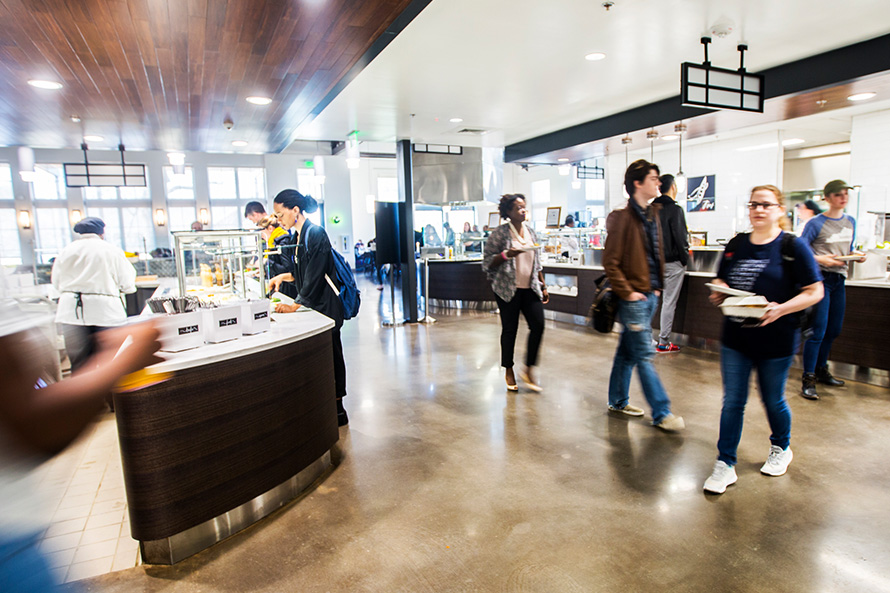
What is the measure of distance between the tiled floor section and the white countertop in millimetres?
411

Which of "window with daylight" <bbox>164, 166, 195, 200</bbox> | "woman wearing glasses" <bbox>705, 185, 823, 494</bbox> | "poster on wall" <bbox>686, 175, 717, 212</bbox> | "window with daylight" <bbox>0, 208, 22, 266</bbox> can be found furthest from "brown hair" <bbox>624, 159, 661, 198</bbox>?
"window with daylight" <bbox>0, 208, 22, 266</bbox>

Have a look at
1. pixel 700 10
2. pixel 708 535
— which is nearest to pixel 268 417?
pixel 708 535

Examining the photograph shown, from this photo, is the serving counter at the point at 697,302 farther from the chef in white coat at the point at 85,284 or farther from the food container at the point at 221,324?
the chef in white coat at the point at 85,284

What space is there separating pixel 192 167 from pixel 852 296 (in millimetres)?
18148

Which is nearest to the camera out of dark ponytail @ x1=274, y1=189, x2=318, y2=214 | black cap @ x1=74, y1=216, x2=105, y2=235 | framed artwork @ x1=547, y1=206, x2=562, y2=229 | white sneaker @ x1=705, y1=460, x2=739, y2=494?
white sneaker @ x1=705, y1=460, x2=739, y2=494

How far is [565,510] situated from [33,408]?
228 centimetres

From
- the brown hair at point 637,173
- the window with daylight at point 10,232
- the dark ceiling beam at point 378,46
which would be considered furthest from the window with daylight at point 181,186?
the brown hair at point 637,173

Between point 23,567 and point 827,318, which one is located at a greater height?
point 23,567

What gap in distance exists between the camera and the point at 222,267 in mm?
4453

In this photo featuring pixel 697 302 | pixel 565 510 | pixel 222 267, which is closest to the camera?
pixel 565 510

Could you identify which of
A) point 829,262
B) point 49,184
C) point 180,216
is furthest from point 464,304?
point 49,184

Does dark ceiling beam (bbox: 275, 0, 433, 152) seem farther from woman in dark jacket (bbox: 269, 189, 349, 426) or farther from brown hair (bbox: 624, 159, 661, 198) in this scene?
brown hair (bbox: 624, 159, 661, 198)

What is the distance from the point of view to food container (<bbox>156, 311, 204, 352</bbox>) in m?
2.22

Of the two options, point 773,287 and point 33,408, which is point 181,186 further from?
point 33,408
